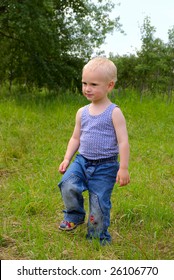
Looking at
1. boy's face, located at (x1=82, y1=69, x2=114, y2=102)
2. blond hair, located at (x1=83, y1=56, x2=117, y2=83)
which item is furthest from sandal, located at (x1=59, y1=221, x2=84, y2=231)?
Answer: blond hair, located at (x1=83, y1=56, x2=117, y2=83)

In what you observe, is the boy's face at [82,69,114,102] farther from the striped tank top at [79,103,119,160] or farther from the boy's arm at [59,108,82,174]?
the boy's arm at [59,108,82,174]

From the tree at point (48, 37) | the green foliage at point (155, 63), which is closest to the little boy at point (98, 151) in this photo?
the tree at point (48, 37)

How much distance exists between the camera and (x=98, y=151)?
3.35 meters

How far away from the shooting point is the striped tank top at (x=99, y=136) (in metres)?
3.31

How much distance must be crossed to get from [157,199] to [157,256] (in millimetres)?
1366

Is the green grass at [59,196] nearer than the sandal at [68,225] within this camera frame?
Yes

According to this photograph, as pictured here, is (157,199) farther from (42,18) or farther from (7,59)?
(7,59)

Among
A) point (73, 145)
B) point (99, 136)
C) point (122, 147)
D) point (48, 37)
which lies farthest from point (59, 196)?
point (48, 37)

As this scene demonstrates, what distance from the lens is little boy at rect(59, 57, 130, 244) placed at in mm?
3246

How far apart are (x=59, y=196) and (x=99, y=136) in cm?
146

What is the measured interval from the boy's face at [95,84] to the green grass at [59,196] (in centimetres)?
110

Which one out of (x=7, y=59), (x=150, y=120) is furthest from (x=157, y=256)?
(x=7, y=59)

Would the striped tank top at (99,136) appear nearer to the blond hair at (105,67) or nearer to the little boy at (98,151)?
the little boy at (98,151)

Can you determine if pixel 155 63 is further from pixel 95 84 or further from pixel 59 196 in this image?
pixel 95 84
